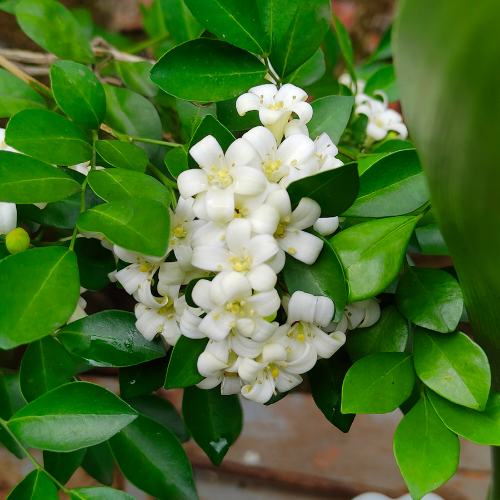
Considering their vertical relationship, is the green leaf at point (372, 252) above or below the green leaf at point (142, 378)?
above

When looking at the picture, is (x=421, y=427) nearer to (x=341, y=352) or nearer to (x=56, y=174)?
(x=341, y=352)

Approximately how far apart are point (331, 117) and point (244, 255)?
19 cm

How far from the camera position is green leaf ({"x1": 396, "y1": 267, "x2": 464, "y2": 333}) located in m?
0.39

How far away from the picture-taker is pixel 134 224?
33 cm

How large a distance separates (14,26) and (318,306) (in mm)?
1172

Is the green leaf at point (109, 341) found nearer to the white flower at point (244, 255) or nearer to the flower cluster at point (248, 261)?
the flower cluster at point (248, 261)

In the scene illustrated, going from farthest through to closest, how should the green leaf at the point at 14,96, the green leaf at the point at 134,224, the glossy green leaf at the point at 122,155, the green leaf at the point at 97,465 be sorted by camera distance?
the green leaf at the point at 97,465
the green leaf at the point at 14,96
the glossy green leaf at the point at 122,155
the green leaf at the point at 134,224

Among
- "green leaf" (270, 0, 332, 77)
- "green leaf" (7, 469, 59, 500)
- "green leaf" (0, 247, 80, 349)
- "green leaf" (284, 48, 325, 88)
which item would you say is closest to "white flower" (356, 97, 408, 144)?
"green leaf" (284, 48, 325, 88)

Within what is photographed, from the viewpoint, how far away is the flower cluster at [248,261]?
0.34 metres

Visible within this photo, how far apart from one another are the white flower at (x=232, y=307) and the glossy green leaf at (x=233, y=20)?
24cm

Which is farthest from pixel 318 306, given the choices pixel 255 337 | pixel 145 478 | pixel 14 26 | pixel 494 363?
pixel 14 26

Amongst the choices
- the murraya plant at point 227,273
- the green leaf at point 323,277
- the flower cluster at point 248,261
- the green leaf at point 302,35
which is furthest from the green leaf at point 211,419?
the green leaf at point 302,35

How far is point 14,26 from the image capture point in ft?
3.84

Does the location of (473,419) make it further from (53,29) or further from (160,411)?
(53,29)
